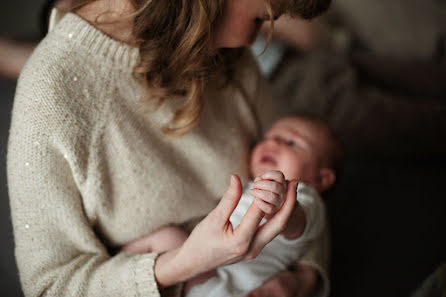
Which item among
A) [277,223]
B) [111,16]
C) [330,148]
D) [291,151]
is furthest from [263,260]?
[111,16]

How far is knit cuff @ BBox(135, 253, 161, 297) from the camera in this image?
2.00 feet

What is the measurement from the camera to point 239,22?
654mm

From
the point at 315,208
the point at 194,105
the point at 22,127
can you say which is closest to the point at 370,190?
the point at 315,208

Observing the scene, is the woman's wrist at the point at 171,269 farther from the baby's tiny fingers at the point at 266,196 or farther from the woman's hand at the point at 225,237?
the baby's tiny fingers at the point at 266,196

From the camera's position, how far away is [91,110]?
2.14 feet

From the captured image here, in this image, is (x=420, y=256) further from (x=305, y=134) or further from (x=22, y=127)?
(x=22, y=127)

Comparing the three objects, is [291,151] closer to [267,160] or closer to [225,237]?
[267,160]

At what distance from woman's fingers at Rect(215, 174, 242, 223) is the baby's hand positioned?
3 cm

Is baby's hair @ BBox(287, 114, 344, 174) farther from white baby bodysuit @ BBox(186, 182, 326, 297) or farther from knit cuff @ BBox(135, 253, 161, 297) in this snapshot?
knit cuff @ BBox(135, 253, 161, 297)

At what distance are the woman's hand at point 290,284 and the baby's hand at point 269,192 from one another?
0.24 m

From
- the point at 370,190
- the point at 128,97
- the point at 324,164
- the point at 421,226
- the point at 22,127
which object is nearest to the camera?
the point at 22,127

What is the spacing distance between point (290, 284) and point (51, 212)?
19.0 inches

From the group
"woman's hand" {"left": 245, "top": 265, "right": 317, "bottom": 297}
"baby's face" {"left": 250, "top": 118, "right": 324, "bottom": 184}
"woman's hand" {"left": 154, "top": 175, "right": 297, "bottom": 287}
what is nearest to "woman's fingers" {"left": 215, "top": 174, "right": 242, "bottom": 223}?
"woman's hand" {"left": 154, "top": 175, "right": 297, "bottom": 287}

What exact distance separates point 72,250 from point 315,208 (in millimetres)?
496
